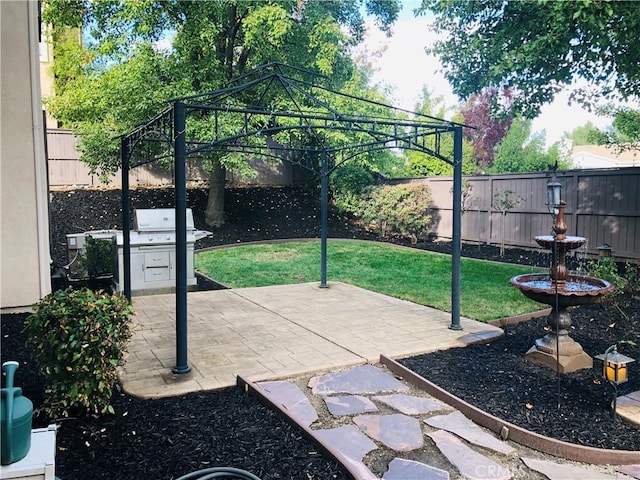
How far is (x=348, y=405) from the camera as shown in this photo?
140 inches

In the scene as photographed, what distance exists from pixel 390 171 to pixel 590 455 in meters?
16.2

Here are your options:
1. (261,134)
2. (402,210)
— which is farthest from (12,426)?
(402,210)

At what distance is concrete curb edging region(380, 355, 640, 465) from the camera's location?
285cm

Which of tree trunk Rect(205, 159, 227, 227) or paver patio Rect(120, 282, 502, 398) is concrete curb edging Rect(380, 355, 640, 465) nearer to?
paver patio Rect(120, 282, 502, 398)

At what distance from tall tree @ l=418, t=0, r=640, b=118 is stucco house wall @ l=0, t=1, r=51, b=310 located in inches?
278

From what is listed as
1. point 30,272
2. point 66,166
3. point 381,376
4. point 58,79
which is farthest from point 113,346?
point 58,79

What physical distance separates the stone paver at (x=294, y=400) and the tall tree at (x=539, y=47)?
6552mm

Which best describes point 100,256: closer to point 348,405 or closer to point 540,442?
point 348,405

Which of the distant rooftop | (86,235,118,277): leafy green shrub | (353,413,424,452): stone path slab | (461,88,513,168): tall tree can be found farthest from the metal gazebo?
the distant rooftop

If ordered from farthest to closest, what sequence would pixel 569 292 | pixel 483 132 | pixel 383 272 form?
pixel 483 132, pixel 383 272, pixel 569 292

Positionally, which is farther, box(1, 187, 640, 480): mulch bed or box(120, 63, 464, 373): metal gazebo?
box(120, 63, 464, 373): metal gazebo

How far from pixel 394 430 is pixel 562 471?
96cm

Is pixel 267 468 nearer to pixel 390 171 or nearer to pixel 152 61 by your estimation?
pixel 152 61

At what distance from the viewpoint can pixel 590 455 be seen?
2865 millimetres
